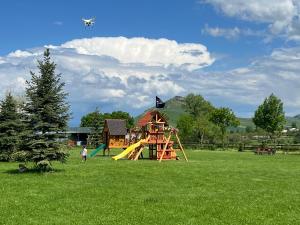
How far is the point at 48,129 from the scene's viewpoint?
32406 millimetres

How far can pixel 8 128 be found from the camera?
45875 mm

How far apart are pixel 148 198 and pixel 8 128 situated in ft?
94.6

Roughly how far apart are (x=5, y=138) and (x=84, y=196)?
26.2m

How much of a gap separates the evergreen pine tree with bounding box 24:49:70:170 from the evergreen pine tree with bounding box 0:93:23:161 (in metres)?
12.9

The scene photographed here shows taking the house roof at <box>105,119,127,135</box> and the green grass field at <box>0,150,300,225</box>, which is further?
the house roof at <box>105,119,127,135</box>

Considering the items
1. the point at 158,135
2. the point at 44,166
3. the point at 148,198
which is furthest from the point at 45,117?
the point at 158,135

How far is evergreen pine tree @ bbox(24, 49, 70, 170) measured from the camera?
31375mm

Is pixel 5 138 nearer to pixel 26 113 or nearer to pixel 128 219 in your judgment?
pixel 26 113

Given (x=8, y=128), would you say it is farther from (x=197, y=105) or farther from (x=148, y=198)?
(x=197, y=105)

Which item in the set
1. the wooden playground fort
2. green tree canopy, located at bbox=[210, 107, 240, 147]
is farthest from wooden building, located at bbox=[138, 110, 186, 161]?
green tree canopy, located at bbox=[210, 107, 240, 147]

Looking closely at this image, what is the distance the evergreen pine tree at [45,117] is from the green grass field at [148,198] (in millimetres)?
1415

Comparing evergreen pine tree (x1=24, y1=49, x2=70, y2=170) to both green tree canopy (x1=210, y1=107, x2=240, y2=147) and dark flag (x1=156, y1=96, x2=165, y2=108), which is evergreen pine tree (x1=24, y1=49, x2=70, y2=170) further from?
green tree canopy (x1=210, y1=107, x2=240, y2=147)

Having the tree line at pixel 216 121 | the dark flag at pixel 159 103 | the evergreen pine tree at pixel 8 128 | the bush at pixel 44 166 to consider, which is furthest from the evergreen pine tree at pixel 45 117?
the tree line at pixel 216 121

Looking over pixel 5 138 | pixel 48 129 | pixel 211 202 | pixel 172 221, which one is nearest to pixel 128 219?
pixel 172 221
